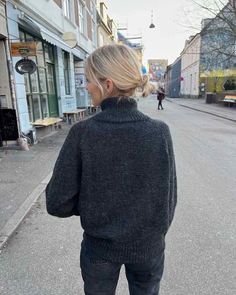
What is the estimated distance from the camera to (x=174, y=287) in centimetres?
251

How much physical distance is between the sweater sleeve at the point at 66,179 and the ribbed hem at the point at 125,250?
242 millimetres

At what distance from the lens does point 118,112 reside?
1283 mm

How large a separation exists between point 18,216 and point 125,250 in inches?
110

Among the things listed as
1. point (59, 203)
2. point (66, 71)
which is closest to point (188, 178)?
point (59, 203)

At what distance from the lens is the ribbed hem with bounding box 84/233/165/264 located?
141cm

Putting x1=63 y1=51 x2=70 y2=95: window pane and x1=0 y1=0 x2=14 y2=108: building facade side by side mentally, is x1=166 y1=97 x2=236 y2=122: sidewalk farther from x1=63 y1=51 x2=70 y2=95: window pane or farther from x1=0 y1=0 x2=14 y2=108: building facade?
x1=0 y1=0 x2=14 y2=108: building facade

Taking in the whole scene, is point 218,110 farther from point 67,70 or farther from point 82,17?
point 67,70

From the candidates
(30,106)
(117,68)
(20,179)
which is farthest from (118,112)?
(30,106)

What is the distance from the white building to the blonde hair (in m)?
41.7

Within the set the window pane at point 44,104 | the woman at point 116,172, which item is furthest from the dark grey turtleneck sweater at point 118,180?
the window pane at point 44,104

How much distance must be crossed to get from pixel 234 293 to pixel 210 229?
3.57 ft

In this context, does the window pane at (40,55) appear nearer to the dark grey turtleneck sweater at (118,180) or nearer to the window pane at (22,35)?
the window pane at (22,35)

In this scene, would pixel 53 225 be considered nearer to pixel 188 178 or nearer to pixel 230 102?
pixel 188 178

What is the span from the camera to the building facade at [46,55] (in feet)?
26.6
